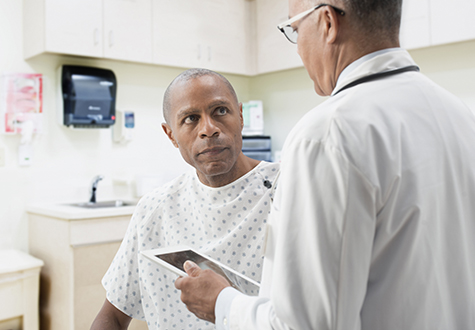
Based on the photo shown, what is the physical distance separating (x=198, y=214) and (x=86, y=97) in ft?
5.99

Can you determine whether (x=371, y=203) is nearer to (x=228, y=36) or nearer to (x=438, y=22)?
(x=438, y=22)

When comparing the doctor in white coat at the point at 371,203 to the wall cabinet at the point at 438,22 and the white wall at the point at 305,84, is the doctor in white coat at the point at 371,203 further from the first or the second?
the white wall at the point at 305,84

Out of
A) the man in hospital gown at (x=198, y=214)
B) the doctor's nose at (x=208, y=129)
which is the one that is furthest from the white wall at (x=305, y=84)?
the doctor's nose at (x=208, y=129)

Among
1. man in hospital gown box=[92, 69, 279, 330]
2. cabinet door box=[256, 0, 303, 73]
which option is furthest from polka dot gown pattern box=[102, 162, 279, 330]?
cabinet door box=[256, 0, 303, 73]

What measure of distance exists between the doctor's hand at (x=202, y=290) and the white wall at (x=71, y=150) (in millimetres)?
2266

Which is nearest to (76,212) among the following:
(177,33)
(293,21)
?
(177,33)

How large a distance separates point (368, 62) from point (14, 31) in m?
2.66

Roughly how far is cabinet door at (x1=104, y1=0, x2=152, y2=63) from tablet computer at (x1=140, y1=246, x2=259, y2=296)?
2.15m

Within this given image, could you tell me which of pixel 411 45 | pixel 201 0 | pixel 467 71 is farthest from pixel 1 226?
pixel 467 71

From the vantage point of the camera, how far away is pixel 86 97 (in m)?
2.78

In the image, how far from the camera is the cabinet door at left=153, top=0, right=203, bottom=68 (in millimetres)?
3025

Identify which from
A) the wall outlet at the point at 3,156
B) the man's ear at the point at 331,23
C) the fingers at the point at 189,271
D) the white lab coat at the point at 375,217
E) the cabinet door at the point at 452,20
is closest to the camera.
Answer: the white lab coat at the point at 375,217

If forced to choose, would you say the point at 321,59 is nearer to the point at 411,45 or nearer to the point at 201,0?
the point at 411,45

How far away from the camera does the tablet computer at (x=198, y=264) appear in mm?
842
